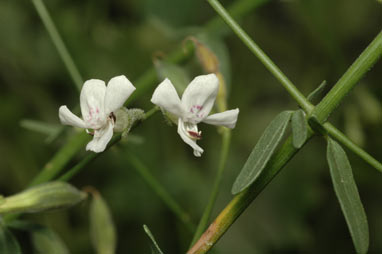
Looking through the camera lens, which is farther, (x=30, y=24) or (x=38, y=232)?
(x=30, y=24)

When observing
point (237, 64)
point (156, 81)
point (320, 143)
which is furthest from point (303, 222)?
point (156, 81)

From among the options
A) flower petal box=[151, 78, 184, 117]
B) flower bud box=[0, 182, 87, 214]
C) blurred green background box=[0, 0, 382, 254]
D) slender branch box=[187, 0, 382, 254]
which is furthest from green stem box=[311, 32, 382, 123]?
blurred green background box=[0, 0, 382, 254]

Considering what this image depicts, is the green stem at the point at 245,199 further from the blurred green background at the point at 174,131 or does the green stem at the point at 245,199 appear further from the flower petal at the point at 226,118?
the blurred green background at the point at 174,131

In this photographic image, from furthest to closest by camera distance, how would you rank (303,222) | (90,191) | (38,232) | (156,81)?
(303,222) → (156,81) → (90,191) → (38,232)

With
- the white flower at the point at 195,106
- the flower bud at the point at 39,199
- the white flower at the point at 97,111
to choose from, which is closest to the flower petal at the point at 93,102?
the white flower at the point at 97,111

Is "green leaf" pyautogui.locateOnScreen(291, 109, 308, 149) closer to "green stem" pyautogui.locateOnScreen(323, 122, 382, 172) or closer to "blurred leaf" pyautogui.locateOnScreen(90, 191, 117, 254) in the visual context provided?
"green stem" pyautogui.locateOnScreen(323, 122, 382, 172)

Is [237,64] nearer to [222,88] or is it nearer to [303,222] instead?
[303,222]
